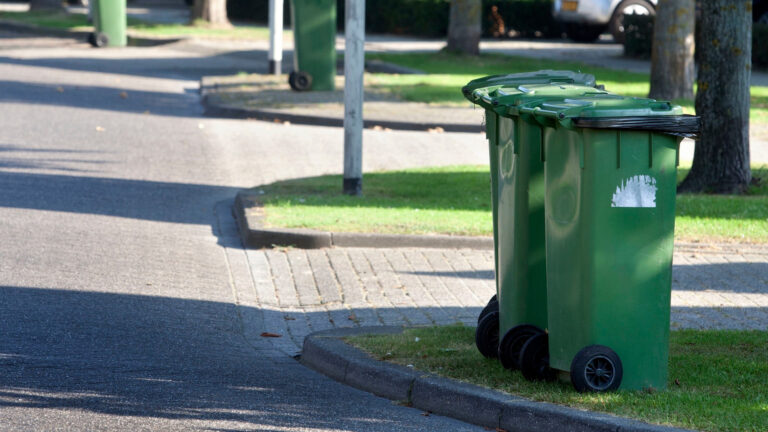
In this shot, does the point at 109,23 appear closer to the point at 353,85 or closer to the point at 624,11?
the point at 624,11

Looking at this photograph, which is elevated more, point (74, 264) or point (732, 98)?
point (732, 98)

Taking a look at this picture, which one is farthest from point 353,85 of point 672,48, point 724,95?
point 672,48

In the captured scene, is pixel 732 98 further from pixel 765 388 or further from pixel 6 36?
pixel 6 36

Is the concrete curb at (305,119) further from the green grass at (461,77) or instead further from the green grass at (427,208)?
the green grass at (427,208)

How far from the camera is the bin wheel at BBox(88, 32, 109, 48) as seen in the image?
87.9 ft

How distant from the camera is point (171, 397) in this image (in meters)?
5.14

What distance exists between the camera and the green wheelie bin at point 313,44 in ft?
58.0

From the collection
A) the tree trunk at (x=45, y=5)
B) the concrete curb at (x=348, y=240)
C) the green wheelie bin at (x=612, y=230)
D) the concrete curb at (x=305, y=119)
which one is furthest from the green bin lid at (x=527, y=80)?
the tree trunk at (x=45, y=5)

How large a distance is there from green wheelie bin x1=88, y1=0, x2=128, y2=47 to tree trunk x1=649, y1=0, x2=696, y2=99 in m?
13.8

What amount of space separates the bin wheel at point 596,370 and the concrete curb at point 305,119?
10.0m

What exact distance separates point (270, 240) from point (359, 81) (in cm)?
203

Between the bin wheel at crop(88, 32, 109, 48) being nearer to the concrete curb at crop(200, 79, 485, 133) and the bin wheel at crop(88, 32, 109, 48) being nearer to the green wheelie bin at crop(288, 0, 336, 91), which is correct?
the green wheelie bin at crop(288, 0, 336, 91)

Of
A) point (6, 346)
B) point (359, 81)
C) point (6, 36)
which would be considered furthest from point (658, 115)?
point (6, 36)

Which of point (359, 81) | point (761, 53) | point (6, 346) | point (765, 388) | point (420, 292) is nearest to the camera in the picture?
point (765, 388)
